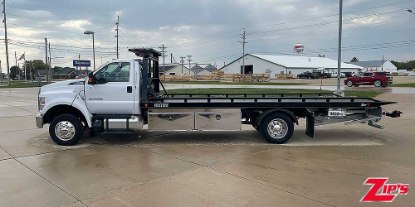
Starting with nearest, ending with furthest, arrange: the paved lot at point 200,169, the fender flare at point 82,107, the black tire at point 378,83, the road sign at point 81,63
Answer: the paved lot at point 200,169 → the fender flare at point 82,107 → the black tire at point 378,83 → the road sign at point 81,63

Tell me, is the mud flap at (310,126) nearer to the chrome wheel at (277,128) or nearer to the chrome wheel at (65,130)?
the chrome wheel at (277,128)

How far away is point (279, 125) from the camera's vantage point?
8.68 meters

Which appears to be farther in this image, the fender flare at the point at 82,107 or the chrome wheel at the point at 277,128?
the chrome wheel at the point at 277,128

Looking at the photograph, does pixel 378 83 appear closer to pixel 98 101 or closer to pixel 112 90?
pixel 112 90

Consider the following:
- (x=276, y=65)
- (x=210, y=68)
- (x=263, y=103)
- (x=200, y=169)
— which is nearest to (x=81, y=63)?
(x=263, y=103)

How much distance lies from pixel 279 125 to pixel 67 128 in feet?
17.6

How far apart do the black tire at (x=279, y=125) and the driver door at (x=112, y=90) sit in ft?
11.1

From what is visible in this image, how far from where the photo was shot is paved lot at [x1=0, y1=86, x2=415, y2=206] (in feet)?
16.3

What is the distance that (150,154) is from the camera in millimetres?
7633

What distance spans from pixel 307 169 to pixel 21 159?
19.5ft

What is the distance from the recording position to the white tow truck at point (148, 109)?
27.3 ft

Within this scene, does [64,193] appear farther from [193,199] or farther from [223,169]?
[223,169]

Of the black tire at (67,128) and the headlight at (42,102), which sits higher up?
the headlight at (42,102)

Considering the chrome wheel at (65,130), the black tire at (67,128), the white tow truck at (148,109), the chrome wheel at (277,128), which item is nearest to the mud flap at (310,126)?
the white tow truck at (148,109)
